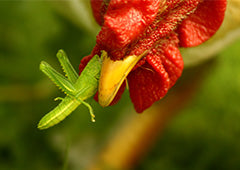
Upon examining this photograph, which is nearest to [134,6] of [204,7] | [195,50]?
[204,7]

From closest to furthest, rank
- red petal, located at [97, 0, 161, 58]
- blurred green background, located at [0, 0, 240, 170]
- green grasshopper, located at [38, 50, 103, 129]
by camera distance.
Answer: red petal, located at [97, 0, 161, 58]
green grasshopper, located at [38, 50, 103, 129]
blurred green background, located at [0, 0, 240, 170]

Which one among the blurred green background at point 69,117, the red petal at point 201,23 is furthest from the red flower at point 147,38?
the blurred green background at point 69,117

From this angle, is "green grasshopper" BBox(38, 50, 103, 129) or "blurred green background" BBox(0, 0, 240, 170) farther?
"blurred green background" BBox(0, 0, 240, 170)

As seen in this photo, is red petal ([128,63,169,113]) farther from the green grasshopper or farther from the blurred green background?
the blurred green background

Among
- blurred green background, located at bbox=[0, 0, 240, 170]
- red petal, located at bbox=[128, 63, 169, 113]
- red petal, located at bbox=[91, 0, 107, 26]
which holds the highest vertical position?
red petal, located at bbox=[91, 0, 107, 26]

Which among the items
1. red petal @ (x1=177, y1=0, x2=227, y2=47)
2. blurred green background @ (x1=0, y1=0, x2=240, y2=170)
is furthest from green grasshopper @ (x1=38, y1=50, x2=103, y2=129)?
blurred green background @ (x1=0, y1=0, x2=240, y2=170)

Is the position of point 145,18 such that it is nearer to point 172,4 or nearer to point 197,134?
point 172,4

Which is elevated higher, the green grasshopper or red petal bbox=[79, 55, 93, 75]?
red petal bbox=[79, 55, 93, 75]

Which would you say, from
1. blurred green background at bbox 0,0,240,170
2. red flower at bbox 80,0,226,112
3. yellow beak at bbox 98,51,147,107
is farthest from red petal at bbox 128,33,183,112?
blurred green background at bbox 0,0,240,170

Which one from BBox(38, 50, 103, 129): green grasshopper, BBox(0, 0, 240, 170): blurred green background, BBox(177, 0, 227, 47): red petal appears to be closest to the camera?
BBox(38, 50, 103, 129): green grasshopper
